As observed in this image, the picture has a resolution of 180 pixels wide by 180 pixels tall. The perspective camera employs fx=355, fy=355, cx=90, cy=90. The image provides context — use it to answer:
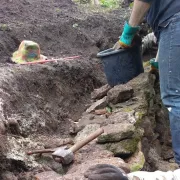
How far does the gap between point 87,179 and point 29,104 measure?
5.18 feet

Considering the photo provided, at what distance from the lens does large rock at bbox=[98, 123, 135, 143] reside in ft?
9.70

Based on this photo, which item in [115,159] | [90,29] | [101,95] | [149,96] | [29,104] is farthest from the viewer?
[90,29]

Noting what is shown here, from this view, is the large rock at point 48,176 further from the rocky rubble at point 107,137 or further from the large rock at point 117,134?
the large rock at point 117,134

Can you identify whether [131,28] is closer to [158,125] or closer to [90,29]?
[158,125]

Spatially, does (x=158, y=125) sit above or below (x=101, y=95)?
below

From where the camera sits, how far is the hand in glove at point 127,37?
10.5 feet

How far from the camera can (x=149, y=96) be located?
156 inches

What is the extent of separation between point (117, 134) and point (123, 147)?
0.40 ft

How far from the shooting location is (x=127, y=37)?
3.41 m

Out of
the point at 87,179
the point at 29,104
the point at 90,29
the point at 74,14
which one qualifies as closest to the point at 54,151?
the point at 87,179

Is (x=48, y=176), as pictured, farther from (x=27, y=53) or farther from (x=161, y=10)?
(x=27, y=53)

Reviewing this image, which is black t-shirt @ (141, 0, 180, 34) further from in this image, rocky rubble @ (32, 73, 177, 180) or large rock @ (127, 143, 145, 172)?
large rock @ (127, 143, 145, 172)

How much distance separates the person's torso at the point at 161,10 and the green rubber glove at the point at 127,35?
0.43 m

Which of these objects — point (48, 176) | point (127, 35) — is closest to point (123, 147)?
point (48, 176)
